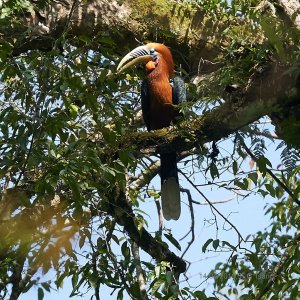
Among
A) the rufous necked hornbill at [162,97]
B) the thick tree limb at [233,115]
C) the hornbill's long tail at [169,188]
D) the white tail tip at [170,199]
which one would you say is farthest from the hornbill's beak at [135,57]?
the white tail tip at [170,199]

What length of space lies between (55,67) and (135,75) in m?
1.30

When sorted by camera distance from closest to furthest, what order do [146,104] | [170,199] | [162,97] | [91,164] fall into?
[91,164] → [170,199] → [146,104] → [162,97]

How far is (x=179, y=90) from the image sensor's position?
5090mm

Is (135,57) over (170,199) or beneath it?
over

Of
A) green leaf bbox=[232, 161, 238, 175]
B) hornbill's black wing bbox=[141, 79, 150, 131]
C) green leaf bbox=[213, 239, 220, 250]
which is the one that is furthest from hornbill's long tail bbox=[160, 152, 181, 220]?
green leaf bbox=[213, 239, 220, 250]

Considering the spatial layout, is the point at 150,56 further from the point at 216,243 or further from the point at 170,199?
the point at 216,243

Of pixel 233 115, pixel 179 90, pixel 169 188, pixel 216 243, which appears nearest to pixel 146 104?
pixel 179 90

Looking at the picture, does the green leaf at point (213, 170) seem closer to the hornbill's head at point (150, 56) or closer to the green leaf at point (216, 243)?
the green leaf at point (216, 243)

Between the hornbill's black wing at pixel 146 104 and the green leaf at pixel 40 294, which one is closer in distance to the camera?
the green leaf at pixel 40 294

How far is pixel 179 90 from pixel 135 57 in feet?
1.38

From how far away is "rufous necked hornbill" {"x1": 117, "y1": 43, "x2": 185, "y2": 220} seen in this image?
4.92 m

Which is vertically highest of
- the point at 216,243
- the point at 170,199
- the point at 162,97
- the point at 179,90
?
the point at 162,97

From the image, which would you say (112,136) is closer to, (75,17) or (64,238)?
(64,238)

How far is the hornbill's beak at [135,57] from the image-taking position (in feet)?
14.9
